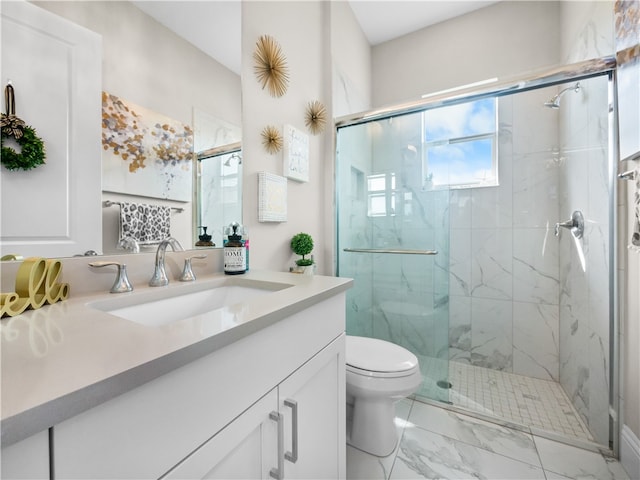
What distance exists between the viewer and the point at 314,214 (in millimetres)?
1917

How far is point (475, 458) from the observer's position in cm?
129

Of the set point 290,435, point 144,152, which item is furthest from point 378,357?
point 144,152

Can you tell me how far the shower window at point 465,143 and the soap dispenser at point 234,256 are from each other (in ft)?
5.39

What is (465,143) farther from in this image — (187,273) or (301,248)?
(187,273)

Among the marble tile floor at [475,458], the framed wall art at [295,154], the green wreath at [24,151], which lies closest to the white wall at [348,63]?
the framed wall art at [295,154]

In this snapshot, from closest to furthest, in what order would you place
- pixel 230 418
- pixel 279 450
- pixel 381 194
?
1. pixel 230 418
2. pixel 279 450
3. pixel 381 194

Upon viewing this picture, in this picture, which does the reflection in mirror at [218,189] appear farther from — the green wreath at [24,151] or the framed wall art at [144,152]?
the green wreath at [24,151]

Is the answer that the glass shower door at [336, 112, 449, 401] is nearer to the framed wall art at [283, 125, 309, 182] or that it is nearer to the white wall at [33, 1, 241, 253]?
the framed wall art at [283, 125, 309, 182]

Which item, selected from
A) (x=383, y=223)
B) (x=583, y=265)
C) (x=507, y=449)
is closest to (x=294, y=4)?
(x=383, y=223)

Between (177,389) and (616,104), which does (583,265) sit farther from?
(177,389)

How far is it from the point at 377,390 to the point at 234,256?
2.78 ft

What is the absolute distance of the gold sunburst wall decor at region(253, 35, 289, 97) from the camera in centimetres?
140

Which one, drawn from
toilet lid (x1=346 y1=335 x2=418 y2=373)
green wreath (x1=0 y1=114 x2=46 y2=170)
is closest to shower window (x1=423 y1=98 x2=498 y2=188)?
toilet lid (x1=346 y1=335 x2=418 y2=373)

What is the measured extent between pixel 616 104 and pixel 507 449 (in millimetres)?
1706
